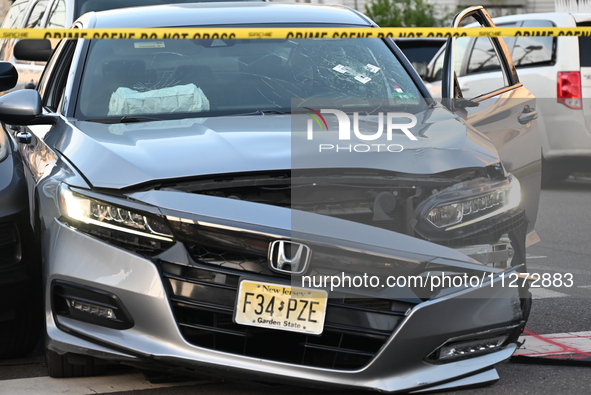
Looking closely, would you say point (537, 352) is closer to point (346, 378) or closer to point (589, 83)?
point (346, 378)

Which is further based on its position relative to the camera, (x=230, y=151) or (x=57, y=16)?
(x=57, y=16)

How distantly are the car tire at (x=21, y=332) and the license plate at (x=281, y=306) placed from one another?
54.6 inches

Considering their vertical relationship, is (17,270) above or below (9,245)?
below

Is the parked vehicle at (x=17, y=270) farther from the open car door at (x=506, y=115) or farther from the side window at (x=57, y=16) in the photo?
the side window at (x=57, y=16)

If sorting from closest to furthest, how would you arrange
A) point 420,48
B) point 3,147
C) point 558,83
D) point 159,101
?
point 3,147
point 159,101
point 558,83
point 420,48

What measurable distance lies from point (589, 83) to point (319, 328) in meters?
8.42

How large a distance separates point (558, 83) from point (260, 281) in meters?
8.58

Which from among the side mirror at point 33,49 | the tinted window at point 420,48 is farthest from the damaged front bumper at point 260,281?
the tinted window at point 420,48

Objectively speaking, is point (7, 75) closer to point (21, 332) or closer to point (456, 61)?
point (21, 332)

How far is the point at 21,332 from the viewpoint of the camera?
4754 millimetres

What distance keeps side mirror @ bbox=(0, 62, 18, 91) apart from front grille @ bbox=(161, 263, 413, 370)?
2345mm

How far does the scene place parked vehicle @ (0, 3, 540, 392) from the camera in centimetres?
373

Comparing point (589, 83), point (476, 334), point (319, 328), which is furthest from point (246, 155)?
point (589, 83)

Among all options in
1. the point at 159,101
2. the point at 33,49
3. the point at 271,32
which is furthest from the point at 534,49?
the point at 159,101
